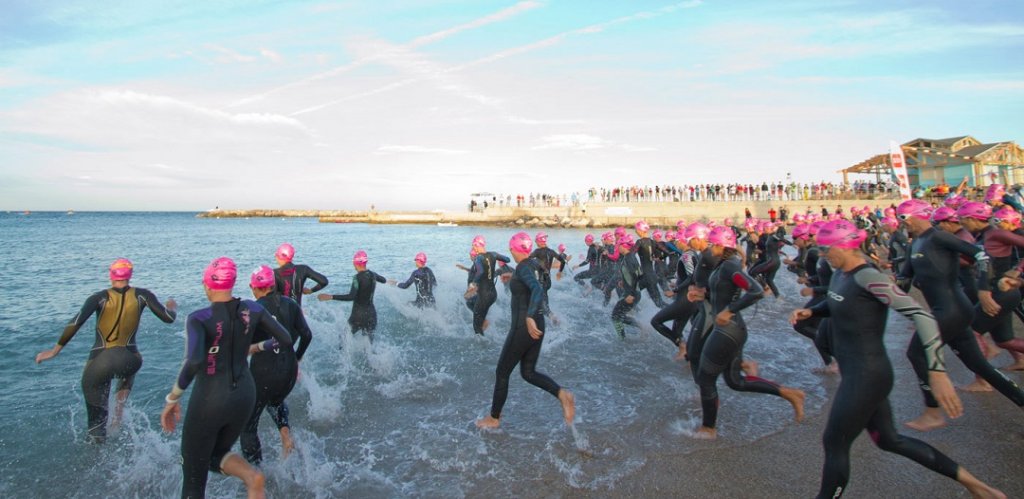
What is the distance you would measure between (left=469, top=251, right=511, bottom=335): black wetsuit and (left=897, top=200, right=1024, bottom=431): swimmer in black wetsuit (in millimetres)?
6283

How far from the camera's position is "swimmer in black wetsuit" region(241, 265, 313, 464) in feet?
15.8

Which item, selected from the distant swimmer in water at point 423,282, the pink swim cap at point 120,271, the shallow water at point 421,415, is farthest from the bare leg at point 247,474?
the distant swimmer in water at point 423,282

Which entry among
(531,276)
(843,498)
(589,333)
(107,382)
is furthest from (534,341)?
(589,333)

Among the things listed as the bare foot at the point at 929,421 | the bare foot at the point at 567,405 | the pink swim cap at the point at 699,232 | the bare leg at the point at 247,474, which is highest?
the pink swim cap at the point at 699,232

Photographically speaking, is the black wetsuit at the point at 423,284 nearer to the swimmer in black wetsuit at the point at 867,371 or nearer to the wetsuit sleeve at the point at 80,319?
the wetsuit sleeve at the point at 80,319

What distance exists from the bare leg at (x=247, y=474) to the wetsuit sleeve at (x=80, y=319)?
2.51m

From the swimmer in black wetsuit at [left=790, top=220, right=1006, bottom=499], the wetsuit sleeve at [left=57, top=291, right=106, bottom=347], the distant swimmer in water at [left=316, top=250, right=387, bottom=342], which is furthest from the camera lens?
the distant swimmer in water at [left=316, top=250, right=387, bottom=342]

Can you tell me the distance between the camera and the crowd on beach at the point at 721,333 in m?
3.62

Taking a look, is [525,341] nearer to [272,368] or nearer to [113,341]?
[272,368]

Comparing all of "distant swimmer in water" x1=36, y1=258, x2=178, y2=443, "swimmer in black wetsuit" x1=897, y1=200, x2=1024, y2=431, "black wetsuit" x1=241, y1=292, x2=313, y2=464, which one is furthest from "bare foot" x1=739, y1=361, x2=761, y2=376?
"distant swimmer in water" x1=36, y1=258, x2=178, y2=443

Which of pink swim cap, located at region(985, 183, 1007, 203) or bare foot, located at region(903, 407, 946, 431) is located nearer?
bare foot, located at region(903, 407, 946, 431)

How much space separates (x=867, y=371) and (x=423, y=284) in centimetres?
860

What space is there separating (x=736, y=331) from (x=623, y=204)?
55149 mm

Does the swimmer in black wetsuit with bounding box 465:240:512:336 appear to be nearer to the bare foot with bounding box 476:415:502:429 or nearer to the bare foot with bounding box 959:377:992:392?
the bare foot with bounding box 476:415:502:429
